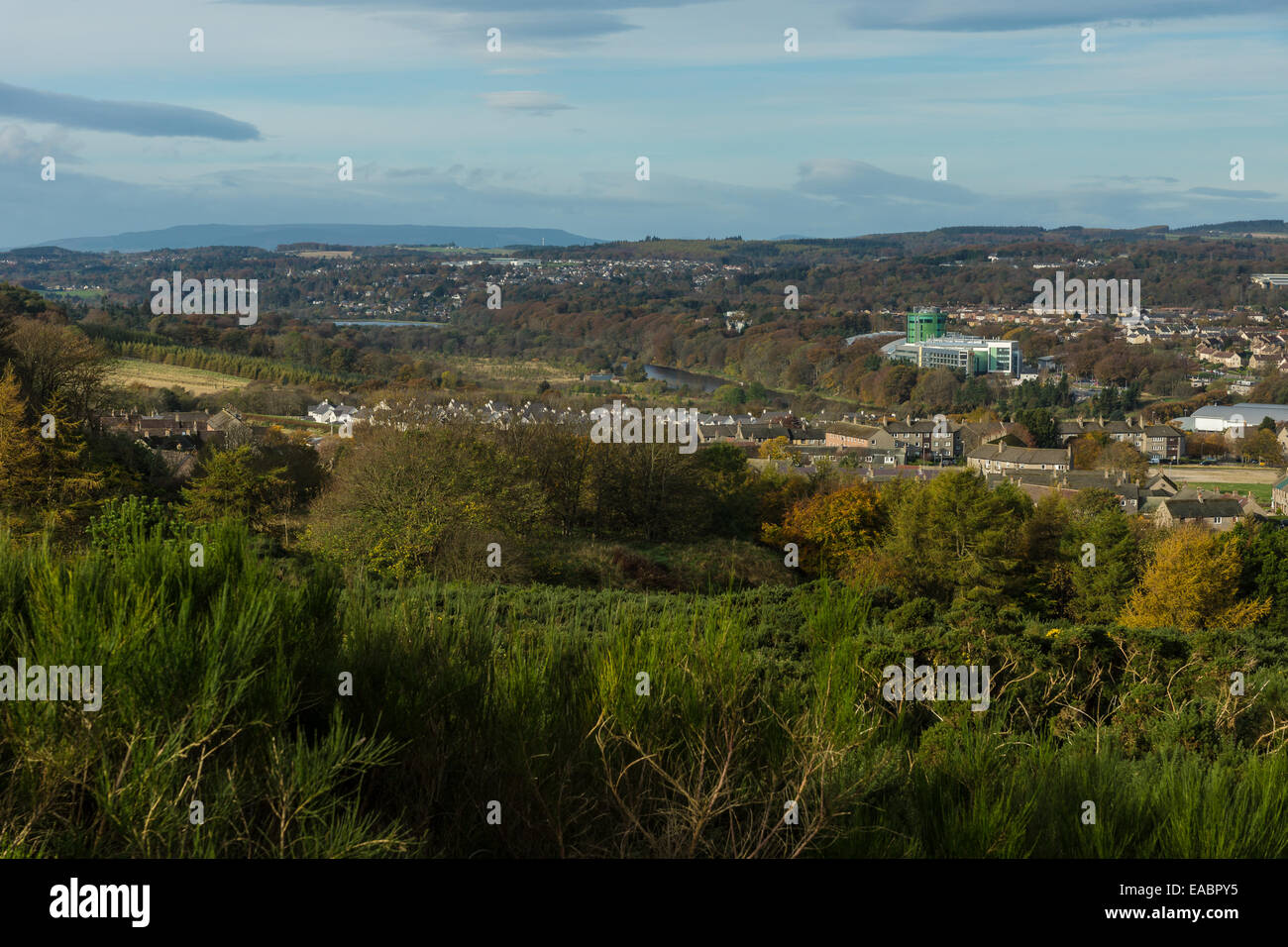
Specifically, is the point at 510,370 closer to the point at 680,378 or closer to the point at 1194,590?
the point at 680,378

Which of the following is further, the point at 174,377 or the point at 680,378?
Answer: the point at 680,378

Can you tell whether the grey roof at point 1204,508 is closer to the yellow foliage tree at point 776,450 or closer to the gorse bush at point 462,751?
the yellow foliage tree at point 776,450

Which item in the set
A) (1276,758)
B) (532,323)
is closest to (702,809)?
(1276,758)

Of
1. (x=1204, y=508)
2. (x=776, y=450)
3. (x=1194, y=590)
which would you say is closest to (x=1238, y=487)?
(x=1204, y=508)

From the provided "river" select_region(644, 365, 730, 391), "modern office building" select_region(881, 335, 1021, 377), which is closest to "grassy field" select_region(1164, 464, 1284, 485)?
"modern office building" select_region(881, 335, 1021, 377)

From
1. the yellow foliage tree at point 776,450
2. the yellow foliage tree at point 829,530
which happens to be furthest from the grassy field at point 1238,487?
the yellow foliage tree at point 829,530
